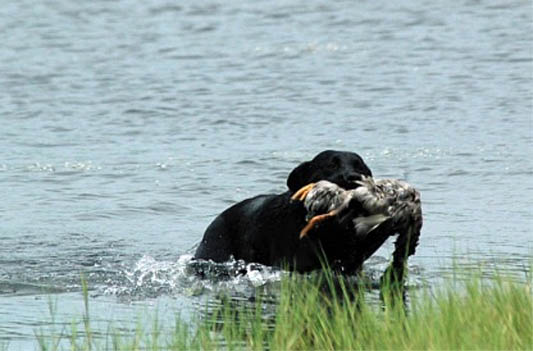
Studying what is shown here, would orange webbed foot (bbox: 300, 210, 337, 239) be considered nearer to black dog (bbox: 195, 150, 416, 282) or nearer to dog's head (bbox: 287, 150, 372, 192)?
black dog (bbox: 195, 150, 416, 282)

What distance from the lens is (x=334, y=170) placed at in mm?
7570

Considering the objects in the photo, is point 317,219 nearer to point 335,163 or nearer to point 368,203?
point 368,203

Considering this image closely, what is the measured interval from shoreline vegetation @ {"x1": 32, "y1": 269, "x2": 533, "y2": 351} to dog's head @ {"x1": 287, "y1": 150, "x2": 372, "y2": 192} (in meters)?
1.05

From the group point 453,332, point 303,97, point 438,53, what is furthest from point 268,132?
point 453,332

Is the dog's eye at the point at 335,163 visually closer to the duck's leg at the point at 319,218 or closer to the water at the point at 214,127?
the duck's leg at the point at 319,218

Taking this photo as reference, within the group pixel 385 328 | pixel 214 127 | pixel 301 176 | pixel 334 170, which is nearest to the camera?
pixel 385 328

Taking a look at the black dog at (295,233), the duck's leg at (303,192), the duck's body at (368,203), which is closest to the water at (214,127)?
the black dog at (295,233)

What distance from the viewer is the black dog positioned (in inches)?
294

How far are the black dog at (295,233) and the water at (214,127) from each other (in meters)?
0.20

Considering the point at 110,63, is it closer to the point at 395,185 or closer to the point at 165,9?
the point at 165,9

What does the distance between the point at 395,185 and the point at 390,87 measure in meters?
8.38

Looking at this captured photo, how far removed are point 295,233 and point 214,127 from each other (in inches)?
235

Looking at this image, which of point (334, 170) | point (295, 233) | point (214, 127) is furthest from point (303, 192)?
point (214, 127)

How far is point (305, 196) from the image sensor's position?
7.30m
